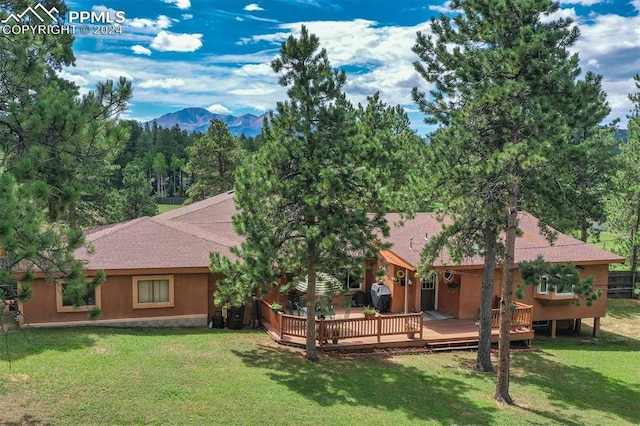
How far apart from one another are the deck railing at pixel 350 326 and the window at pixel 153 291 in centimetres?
352

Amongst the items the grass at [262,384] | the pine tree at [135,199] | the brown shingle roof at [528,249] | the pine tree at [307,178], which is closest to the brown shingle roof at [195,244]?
the brown shingle roof at [528,249]

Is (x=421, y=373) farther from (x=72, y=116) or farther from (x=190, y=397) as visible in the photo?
(x=72, y=116)

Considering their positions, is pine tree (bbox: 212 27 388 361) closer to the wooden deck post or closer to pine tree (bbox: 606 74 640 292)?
the wooden deck post

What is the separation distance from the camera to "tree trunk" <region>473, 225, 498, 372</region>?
14.0 meters

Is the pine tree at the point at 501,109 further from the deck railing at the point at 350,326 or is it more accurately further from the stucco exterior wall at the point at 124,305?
the stucco exterior wall at the point at 124,305

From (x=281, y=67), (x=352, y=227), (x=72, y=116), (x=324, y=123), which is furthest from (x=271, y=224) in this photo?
(x=72, y=116)

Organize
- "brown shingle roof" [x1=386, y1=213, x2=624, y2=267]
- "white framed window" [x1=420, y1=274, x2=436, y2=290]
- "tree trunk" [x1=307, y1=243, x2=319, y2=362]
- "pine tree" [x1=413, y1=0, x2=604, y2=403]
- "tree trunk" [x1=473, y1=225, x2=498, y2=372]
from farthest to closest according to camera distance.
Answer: "white framed window" [x1=420, y1=274, x2=436, y2=290], "brown shingle roof" [x1=386, y1=213, x2=624, y2=267], "tree trunk" [x1=473, y1=225, x2=498, y2=372], "tree trunk" [x1=307, y1=243, x2=319, y2=362], "pine tree" [x1=413, y1=0, x2=604, y2=403]

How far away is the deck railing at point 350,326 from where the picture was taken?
568 inches

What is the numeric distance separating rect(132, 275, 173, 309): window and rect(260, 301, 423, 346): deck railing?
3.52 metres

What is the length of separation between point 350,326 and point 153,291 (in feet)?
21.4

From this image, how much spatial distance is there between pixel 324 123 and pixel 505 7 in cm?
503

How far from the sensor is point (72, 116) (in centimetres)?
717

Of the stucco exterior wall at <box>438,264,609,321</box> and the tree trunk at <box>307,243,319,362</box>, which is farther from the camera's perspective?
the stucco exterior wall at <box>438,264,609,321</box>

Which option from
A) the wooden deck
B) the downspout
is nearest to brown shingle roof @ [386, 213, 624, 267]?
the downspout
